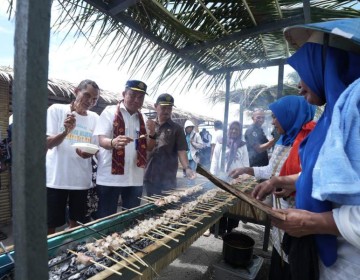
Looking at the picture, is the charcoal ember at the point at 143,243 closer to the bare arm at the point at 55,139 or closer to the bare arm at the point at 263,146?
the bare arm at the point at 55,139

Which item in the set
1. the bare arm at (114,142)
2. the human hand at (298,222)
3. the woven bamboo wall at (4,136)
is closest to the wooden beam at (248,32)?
the bare arm at (114,142)

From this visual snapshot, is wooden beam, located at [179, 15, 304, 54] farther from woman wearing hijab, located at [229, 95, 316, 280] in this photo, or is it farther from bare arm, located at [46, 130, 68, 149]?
bare arm, located at [46, 130, 68, 149]

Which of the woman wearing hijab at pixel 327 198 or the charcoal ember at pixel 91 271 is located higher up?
the woman wearing hijab at pixel 327 198

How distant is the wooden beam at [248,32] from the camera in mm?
3668

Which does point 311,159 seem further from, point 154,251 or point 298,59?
point 154,251

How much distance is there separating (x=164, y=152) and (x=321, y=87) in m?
3.19

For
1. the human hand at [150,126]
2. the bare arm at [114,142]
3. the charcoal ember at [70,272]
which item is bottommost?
the charcoal ember at [70,272]

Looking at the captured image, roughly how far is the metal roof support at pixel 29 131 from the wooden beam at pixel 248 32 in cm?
388

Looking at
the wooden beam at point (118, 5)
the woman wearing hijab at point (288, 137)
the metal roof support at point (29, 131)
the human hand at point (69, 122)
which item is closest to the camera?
the metal roof support at point (29, 131)

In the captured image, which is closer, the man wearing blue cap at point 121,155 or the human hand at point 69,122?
the human hand at point 69,122

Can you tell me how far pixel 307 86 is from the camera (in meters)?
1.41

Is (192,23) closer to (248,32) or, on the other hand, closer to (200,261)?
(248,32)

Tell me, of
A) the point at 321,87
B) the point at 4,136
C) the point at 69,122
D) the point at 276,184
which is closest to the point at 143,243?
the point at 276,184

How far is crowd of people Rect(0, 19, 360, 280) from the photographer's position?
1038 millimetres
